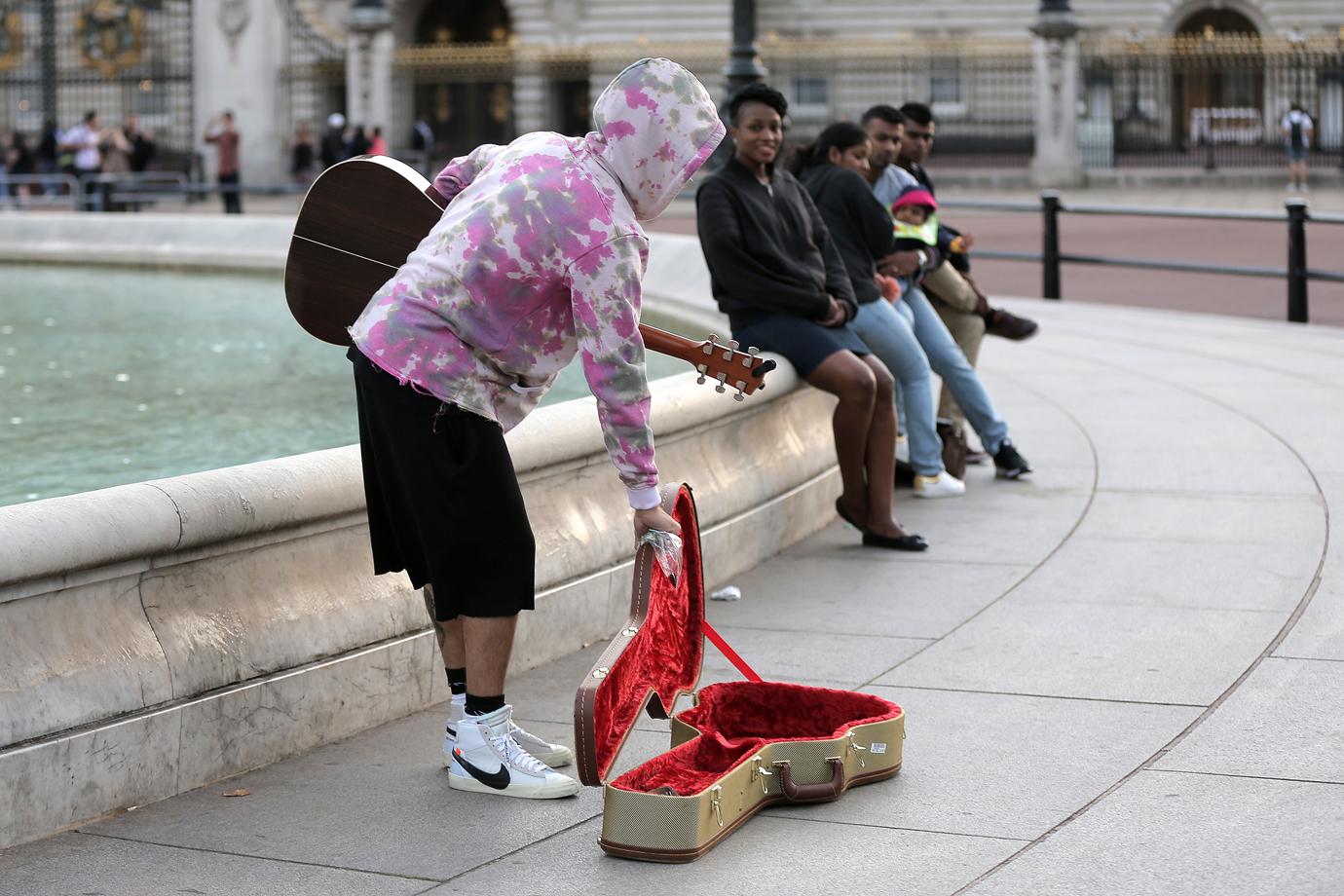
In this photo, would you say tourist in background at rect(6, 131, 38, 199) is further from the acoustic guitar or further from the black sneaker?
the acoustic guitar

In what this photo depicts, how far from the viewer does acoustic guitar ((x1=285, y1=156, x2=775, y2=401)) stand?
466cm

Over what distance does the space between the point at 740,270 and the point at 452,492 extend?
313 cm

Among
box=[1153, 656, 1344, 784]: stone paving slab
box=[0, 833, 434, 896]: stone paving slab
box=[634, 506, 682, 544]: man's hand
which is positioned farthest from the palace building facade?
box=[0, 833, 434, 896]: stone paving slab

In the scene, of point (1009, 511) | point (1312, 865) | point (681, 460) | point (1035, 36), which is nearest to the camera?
point (1312, 865)

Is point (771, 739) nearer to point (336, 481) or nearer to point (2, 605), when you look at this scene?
point (336, 481)

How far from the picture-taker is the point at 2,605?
13.2 feet

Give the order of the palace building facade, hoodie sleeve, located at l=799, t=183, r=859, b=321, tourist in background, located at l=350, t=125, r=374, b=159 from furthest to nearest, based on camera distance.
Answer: the palace building facade → tourist in background, located at l=350, t=125, r=374, b=159 → hoodie sleeve, located at l=799, t=183, r=859, b=321

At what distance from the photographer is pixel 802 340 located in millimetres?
7348

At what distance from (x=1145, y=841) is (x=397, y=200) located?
238 centimetres

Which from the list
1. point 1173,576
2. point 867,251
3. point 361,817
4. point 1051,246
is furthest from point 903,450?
point 1051,246

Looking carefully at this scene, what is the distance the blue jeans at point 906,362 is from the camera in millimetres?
8039

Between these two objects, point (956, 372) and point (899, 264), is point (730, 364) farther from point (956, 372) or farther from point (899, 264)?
point (956, 372)

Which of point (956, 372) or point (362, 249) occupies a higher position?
point (362, 249)

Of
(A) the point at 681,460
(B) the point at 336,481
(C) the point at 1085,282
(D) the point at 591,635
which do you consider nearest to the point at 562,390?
(A) the point at 681,460
